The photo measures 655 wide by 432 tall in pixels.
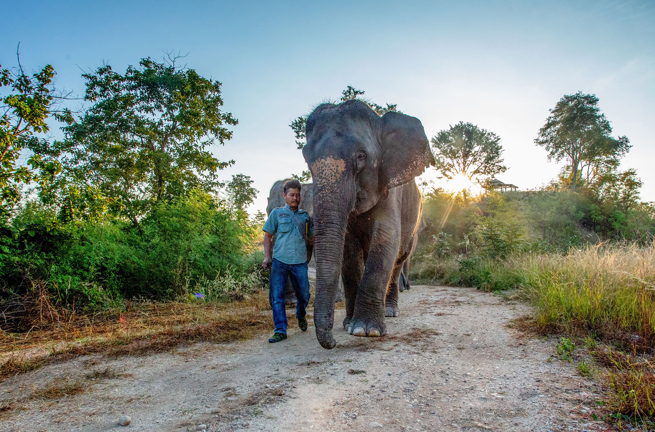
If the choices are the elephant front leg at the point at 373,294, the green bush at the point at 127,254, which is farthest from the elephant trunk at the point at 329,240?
the green bush at the point at 127,254

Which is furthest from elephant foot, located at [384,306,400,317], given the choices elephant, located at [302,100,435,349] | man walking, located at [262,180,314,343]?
man walking, located at [262,180,314,343]

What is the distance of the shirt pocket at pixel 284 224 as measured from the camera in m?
5.29

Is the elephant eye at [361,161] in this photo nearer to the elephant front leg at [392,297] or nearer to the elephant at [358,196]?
the elephant at [358,196]

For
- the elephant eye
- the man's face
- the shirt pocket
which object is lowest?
the shirt pocket

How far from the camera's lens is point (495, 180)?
158ft

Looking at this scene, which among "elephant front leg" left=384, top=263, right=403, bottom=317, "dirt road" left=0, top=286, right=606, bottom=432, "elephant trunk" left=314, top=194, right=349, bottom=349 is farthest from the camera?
"elephant front leg" left=384, top=263, right=403, bottom=317

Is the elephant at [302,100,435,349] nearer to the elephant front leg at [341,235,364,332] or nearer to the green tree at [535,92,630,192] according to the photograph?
the elephant front leg at [341,235,364,332]

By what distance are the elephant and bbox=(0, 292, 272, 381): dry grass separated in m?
1.93

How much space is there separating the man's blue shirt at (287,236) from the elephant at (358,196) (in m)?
0.70

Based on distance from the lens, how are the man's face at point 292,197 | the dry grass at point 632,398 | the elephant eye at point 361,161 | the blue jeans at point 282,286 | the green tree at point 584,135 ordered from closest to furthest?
the dry grass at point 632,398, the elephant eye at point 361,161, the blue jeans at point 282,286, the man's face at point 292,197, the green tree at point 584,135

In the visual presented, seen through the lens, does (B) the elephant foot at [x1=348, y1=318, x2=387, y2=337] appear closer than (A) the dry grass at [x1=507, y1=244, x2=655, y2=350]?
No

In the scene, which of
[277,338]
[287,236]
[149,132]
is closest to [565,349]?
[277,338]

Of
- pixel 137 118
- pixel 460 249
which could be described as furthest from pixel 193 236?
pixel 460 249

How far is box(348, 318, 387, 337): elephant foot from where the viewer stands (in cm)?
444
